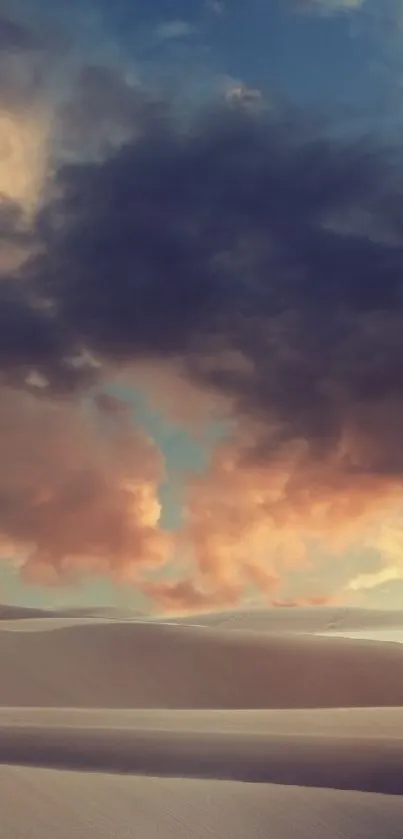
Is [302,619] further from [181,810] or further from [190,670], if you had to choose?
[181,810]

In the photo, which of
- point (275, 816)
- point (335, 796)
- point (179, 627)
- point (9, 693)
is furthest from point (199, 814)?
point (179, 627)

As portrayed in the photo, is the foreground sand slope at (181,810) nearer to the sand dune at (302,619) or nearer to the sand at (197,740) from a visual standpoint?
the sand at (197,740)

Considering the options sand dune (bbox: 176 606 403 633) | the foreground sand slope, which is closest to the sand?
the foreground sand slope

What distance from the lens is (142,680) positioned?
20969 millimetres

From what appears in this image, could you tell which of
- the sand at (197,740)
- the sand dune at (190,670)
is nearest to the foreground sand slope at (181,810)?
the sand at (197,740)

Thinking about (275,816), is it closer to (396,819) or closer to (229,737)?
(396,819)

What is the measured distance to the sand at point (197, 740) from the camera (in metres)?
7.93

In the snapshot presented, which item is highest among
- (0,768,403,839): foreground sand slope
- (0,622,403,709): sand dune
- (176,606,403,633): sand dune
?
(176,606,403,633): sand dune

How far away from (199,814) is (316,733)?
4.27 meters

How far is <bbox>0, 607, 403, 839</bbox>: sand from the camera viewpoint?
793 centimetres

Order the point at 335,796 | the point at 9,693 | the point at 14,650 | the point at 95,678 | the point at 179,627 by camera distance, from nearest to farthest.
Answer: the point at 335,796 < the point at 9,693 < the point at 95,678 < the point at 14,650 < the point at 179,627

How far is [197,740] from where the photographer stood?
11477 mm

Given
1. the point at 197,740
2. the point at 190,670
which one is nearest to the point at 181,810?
the point at 197,740

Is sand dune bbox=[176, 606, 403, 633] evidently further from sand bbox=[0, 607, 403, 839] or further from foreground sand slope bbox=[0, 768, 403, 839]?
foreground sand slope bbox=[0, 768, 403, 839]
